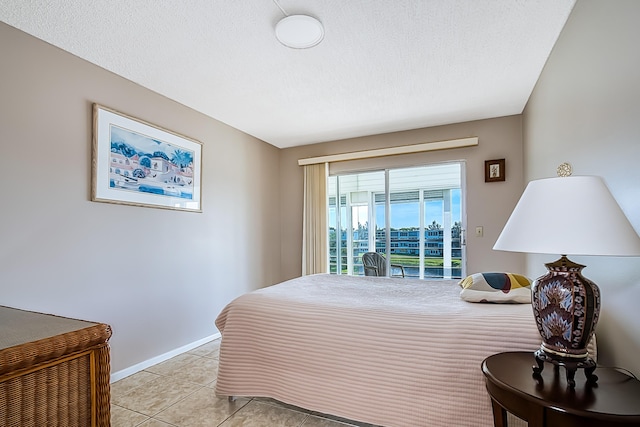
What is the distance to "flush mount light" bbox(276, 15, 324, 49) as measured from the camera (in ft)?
6.09

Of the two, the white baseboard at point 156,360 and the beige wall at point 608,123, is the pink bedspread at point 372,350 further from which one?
the white baseboard at point 156,360

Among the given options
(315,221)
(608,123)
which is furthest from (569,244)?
(315,221)

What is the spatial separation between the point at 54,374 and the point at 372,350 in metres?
1.34

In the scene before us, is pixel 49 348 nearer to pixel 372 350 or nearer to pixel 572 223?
pixel 372 350

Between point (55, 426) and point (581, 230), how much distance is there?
165cm

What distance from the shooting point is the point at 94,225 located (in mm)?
2387

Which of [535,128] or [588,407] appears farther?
[535,128]

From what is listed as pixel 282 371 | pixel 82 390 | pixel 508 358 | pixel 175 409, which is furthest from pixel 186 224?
pixel 508 358

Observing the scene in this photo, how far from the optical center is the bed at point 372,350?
4.93 ft

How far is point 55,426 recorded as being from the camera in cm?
81

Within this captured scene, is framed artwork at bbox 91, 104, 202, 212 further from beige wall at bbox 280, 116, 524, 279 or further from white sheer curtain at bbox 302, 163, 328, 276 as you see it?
beige wall at bbox 280, 116, 524, 279

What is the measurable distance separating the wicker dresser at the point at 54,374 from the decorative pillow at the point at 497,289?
6.05 feet

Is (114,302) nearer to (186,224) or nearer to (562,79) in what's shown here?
(186,224)

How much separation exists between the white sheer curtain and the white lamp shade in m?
3.29
